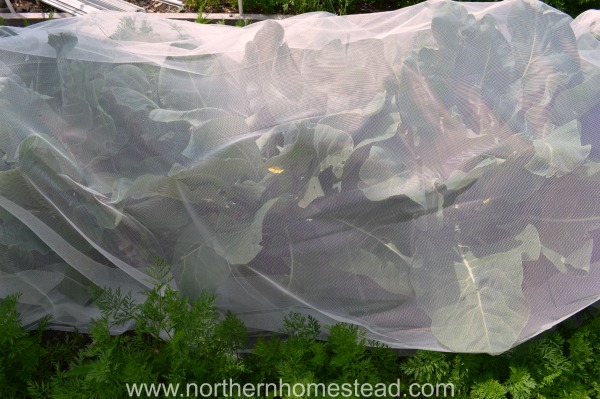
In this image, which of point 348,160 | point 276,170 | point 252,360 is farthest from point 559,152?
point 252,360

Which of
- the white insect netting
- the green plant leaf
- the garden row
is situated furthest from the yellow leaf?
the green plant leaf

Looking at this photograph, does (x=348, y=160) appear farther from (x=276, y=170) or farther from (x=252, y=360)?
(x=252, y=360)

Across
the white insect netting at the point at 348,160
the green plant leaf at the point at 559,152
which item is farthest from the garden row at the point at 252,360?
the green plant leaf at the point at 559,152

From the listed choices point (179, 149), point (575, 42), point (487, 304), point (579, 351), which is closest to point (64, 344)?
point (179, 149)

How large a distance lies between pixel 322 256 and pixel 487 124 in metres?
0.79

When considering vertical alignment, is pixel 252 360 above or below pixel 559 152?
below

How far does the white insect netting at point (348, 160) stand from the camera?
2.13 metres

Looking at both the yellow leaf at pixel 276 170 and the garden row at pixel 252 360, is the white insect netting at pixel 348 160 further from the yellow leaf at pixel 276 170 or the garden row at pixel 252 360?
the garden row at pixel 252 360

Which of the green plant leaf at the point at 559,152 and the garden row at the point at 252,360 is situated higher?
the green plant leaf at the point at 559,152

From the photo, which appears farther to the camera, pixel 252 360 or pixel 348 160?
pixel 252 360

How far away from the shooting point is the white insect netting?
6.99 feet

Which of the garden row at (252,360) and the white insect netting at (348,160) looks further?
the garden row at (252,360)

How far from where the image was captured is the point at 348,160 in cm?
214

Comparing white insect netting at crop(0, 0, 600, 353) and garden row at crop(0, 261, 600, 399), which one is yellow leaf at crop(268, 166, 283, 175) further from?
garden row at crop(0, 261, 600, 399)
